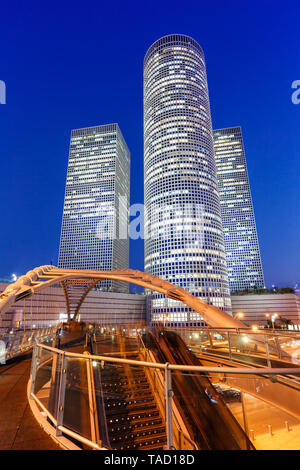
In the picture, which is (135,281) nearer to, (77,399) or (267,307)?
(77,399)

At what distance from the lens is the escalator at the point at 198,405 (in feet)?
12.0

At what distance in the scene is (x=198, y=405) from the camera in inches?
249

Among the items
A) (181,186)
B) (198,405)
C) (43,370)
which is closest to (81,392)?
(43,370)

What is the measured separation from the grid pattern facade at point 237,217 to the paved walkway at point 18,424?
15337 centimetres

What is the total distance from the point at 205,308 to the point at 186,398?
77.9 feet

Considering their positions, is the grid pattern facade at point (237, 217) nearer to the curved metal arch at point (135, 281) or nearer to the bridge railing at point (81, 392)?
the curved metal arch at point (135, 281)

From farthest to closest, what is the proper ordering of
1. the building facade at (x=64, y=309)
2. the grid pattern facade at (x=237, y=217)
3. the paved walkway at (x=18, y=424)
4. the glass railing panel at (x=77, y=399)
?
the grid pattern facade at (x=237, y=217), the building facade at (x=64, y=309), the glass railing panel at (x=77, y=399), the paved walkway at (x=18, y=424)

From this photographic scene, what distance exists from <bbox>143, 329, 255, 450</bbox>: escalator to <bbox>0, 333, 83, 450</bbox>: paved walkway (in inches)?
90.2

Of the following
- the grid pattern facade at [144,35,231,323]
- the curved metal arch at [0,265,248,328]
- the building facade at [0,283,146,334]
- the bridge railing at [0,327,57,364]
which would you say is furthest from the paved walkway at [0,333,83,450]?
the grid pattern facade at [144,35,231,323]

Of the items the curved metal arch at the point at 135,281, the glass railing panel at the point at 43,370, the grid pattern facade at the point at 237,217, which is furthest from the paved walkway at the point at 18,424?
the grid pattern facade at the point at 237,217

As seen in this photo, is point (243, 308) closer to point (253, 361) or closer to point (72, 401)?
point (253, 361)

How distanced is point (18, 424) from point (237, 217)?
163032 mm

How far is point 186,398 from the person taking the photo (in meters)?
4.61
